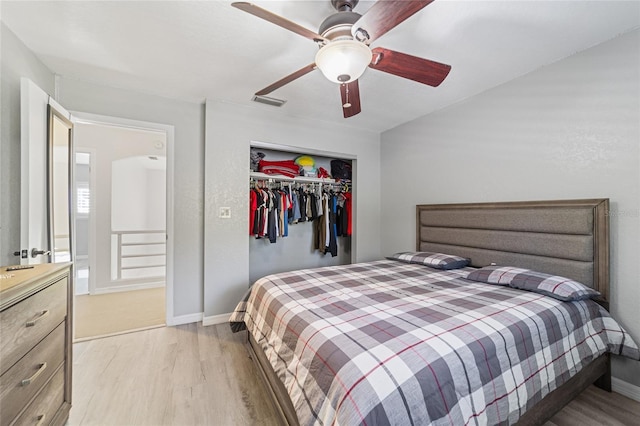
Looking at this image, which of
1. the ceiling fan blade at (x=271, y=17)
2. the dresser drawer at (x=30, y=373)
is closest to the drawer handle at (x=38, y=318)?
the dresser drawer at (x=30, y=373)

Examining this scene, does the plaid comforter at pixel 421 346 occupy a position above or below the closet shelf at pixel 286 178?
below

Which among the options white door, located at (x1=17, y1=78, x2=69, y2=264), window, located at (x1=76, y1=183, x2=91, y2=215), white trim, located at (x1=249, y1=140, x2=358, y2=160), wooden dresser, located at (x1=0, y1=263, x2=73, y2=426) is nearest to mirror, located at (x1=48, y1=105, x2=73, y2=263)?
white door, located at (x1=17, y1=78, x2=69, y2=264)

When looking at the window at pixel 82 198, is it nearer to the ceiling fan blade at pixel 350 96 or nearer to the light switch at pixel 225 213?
the light switch at pixel 225 213

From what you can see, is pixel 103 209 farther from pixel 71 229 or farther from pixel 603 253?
pixel 603 253

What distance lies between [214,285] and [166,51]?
225 centimetres

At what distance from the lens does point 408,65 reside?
1.56 m

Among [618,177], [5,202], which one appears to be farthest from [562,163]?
[5,202]

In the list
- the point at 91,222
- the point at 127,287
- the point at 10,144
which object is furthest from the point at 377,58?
the point at 127,287

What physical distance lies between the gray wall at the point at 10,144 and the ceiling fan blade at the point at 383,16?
2264 millimetres

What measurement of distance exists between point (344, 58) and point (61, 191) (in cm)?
259

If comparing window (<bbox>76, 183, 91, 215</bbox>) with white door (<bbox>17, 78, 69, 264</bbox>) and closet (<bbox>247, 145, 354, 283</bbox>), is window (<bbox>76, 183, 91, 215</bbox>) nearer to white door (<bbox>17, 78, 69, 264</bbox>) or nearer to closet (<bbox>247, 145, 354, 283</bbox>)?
closet (<bbox>247, 145, 354, 283</bbox>)

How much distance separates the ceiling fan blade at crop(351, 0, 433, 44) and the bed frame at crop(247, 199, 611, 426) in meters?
1.90

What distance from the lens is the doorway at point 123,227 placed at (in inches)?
132

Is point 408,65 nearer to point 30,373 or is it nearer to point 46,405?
point 30,373
